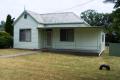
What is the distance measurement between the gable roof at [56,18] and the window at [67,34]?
1643mm

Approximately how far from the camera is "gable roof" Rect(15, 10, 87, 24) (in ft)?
93.2

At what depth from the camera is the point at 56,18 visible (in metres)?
29.9

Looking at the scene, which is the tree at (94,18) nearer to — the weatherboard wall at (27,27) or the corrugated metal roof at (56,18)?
the corrugated metal roof at (56,18)

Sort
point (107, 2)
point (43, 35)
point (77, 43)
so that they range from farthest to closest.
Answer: point (43, 35) < point (77, 43) < point (107, 2)

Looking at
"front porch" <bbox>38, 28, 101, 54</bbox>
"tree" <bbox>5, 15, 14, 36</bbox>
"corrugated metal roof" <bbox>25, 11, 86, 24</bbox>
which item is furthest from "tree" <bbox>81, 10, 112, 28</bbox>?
"front porch" <bbox>38, 28, 101, 54</bbox>

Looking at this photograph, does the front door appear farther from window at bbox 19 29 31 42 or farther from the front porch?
window at bbox 19 29 31 42

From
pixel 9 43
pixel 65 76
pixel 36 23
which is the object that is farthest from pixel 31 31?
pixel 65 76

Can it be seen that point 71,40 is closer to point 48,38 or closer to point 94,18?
point 48,38

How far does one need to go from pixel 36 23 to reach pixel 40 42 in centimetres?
231

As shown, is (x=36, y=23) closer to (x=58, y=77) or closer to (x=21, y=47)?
(x=21, y=47)

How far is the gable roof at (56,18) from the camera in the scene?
28.4m

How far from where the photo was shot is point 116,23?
9.68 meters

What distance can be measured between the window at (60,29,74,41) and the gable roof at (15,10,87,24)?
5.39 ft

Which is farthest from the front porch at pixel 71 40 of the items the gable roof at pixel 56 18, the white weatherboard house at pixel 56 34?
the gable roof at pixel 56 18
